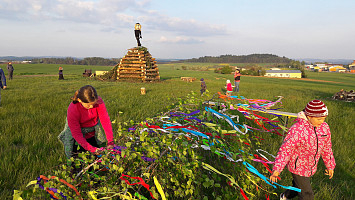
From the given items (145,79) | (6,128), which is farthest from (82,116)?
(145,79)

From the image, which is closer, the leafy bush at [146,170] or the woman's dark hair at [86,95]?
the leafy bush at [146,170]

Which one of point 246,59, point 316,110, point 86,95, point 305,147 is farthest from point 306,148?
point 246,59

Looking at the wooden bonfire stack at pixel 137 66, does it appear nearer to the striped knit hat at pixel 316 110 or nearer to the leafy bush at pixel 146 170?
the leafy bush at pixel 146 170

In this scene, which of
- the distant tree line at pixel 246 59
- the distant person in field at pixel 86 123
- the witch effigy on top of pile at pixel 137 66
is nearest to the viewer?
the distant person in field at pixel 86 123

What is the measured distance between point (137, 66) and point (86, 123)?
19.0m

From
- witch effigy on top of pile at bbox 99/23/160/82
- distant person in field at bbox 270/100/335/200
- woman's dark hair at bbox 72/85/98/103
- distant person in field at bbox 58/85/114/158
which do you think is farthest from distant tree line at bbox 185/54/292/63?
woman's dark hair at bbox 72/85/98/103

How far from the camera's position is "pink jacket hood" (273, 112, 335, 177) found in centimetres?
260

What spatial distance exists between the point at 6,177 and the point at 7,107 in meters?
5.63

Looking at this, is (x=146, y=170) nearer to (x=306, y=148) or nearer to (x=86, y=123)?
(x=86, y=123)

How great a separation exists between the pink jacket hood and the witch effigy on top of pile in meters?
19.1

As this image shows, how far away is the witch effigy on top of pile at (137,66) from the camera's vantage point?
20953 millimetres

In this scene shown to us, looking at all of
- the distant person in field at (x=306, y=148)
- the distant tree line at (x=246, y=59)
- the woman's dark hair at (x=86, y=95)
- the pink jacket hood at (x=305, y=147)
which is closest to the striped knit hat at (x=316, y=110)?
the distant person in field at (x=306, y=148)

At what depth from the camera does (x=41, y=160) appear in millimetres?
3459

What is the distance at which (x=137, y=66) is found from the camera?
21.2 m
